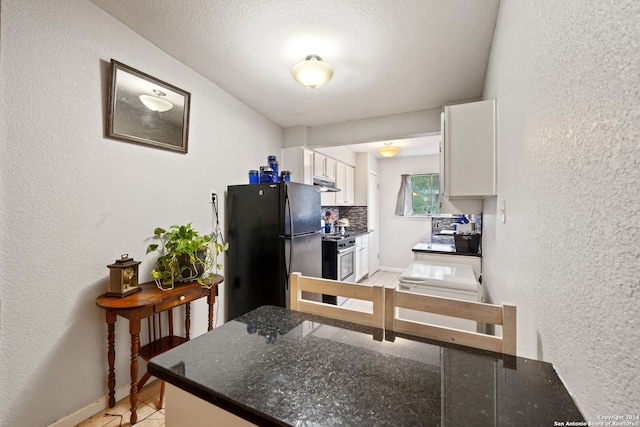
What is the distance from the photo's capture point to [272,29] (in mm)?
1786

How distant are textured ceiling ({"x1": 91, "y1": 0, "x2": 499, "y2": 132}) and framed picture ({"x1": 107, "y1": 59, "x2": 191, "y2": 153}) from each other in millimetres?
323

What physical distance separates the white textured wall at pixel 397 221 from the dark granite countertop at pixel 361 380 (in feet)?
16.4

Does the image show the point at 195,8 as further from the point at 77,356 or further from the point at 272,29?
the point at 77,356

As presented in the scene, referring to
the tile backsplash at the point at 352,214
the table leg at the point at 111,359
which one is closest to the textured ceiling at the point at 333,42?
the table leg at the point at 111,359

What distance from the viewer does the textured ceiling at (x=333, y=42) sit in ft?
5.32

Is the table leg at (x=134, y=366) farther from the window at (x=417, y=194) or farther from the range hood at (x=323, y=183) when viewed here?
the window at (x=417, y=194)

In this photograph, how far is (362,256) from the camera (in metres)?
4.81

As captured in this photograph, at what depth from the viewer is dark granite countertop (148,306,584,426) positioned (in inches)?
22.8

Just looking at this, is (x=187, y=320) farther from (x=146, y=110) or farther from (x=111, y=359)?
(x=146, y=110)

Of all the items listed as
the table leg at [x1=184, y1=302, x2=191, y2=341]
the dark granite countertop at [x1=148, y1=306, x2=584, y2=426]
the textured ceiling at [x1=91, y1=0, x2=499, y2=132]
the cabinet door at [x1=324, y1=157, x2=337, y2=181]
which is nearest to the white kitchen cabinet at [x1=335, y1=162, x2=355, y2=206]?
the cabinet door at [x1=324, y1=157, x2=337, y2=181]

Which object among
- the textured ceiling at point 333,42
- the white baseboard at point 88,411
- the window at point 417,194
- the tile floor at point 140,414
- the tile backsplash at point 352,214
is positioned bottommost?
the tile floor at point 140,414

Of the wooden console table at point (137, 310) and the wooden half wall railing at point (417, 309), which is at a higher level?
the wooden half wall railing at point (417, 309)

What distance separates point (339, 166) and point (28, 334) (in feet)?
13.1

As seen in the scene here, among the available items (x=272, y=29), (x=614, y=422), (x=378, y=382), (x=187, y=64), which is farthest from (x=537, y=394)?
(x=187, y=64)
